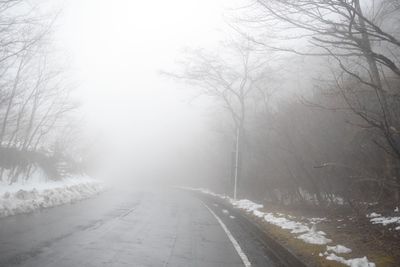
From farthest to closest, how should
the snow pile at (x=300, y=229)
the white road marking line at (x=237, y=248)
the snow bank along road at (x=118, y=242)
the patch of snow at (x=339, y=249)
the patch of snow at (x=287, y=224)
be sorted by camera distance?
the patch of snow at (x=287, y=224) → the snow pile at (x=300, y=229) → the white road marking line at (x=237, y=248) → the patch of snow at (x=339, y=249) → the snow bank along road at (x=118, y=242)

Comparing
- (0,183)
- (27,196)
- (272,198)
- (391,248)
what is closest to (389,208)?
(391,248)

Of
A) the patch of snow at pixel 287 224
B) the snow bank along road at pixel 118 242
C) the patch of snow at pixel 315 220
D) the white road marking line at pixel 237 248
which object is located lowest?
the white road marking line at pixel 237 248

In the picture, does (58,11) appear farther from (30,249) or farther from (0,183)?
(30,249)

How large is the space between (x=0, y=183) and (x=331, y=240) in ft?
45.5

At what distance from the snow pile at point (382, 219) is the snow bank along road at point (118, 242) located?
2.73m

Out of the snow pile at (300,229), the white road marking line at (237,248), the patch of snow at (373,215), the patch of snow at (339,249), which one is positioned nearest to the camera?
the patch of snow at (339,249)

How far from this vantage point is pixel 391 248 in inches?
267

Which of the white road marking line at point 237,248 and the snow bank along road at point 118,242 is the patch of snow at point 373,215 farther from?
the white road marking line at point 237,248

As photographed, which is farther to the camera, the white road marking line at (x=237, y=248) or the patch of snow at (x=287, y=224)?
the patch of snow at (x=287, y=224)

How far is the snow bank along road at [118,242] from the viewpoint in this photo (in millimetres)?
6582

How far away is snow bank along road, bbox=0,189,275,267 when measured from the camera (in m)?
6.58

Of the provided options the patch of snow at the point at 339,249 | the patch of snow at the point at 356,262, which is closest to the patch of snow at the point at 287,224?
the patch of snow at the point at 339,249

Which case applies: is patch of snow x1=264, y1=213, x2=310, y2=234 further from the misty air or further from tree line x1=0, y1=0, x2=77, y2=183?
tree line x1=0, y1=0, x2=77, y2=183

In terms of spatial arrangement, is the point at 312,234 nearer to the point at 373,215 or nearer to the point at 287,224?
the point at 373,215
